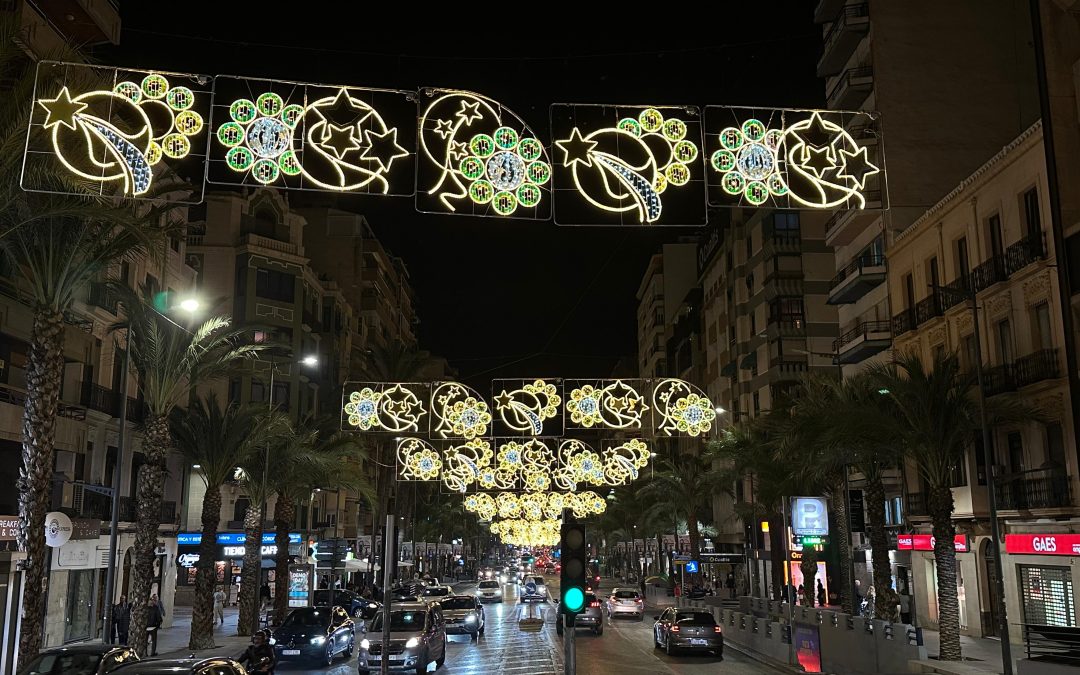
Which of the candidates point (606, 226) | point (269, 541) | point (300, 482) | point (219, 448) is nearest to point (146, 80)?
point (606, 226)

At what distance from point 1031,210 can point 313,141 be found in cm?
2876

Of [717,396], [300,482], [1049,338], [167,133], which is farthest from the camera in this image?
[717,396]

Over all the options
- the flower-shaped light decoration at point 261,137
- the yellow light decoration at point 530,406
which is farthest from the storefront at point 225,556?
the flower-shaped light decoration at point 261,137

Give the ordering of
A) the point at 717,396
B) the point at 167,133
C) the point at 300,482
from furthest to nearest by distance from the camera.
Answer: the point at 717,396 → the point at 300,482 → the point at 167,133

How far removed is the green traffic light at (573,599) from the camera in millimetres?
13336

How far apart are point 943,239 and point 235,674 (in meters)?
34.5

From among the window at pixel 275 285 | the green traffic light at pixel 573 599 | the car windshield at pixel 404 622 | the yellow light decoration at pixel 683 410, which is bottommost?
the car windshield at pixel 404 622

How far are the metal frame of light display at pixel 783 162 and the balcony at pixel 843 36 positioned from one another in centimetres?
4031

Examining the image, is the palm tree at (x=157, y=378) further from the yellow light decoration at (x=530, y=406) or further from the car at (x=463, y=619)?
the car at (x=463, y=619)

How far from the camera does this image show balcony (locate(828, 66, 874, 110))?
51.3 meters

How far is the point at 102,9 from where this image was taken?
39.1m

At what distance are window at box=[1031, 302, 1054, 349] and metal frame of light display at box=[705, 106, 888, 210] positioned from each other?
Answer: 68.9ft

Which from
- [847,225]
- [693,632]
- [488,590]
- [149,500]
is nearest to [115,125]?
[149,500]

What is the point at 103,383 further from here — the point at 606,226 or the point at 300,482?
the point at 606,226
